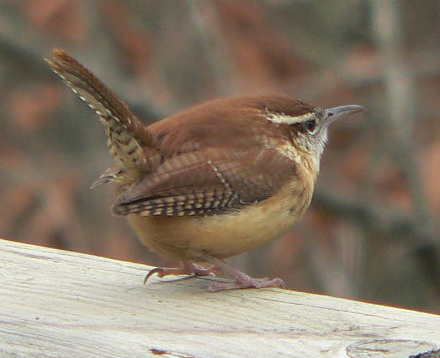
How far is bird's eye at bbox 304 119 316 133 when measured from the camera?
184 inches

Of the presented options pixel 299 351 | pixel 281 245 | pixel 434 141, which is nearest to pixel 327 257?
pixel 281 245

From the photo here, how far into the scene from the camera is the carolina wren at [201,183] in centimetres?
392

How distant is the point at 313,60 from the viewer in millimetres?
7629

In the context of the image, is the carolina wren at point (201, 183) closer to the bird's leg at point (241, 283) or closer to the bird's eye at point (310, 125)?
the bird's leg at point (241, 283)

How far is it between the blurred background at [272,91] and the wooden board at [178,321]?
352 cm

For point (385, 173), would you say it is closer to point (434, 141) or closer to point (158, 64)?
point (434, 141)

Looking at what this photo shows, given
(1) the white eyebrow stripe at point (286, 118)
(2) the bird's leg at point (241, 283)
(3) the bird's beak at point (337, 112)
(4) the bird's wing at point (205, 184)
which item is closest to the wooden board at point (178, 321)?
(2) the bird's leg at point (241, 283)

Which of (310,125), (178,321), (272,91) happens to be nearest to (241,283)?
(178,321)

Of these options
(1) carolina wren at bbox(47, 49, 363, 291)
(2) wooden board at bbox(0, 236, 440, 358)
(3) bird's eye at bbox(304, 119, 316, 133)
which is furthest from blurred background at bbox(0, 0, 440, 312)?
(2) wooden board at bbox(0, 236, 440, 358)

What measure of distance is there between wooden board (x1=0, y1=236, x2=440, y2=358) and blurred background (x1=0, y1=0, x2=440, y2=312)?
11.5ft

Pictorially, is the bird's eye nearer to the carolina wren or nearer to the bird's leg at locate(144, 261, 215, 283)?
the carolina wren

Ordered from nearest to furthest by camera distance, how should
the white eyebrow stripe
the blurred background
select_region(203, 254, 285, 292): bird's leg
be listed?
select_region(203, 254, 285, 292): bird's leg < the white eyebrow stripe < the blurred background

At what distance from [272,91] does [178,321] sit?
479cm

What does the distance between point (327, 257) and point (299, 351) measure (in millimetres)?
5217
